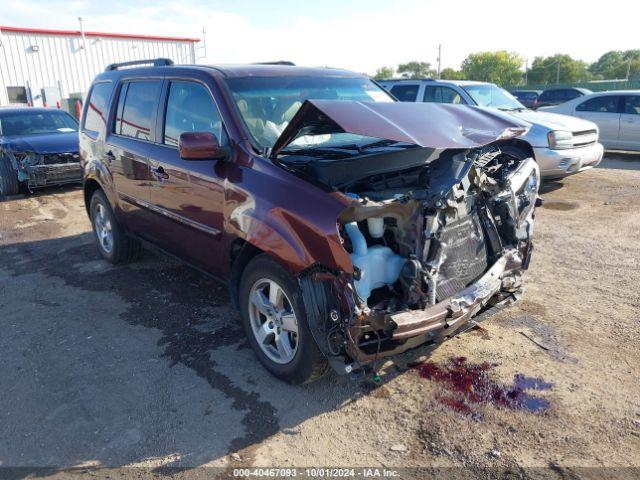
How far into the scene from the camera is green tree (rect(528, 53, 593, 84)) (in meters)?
68.2

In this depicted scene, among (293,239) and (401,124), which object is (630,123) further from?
Result: (293,239)

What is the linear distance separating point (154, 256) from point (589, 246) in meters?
5.11

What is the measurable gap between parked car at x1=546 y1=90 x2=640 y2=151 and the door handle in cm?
1125

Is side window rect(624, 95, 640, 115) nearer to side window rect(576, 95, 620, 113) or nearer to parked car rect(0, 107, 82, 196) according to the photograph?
side window rect(576, 95, 620, 113)

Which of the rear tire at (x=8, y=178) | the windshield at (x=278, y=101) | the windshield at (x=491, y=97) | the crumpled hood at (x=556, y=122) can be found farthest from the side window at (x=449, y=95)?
the rear tire at (x=8, y=178)

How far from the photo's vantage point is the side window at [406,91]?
33.7ft

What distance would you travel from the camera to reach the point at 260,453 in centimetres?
277

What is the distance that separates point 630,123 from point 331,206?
11589 mm

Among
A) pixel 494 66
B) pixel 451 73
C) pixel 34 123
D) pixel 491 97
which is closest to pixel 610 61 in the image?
pixel 494 66

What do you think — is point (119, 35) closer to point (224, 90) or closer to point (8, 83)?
point (8, 83)

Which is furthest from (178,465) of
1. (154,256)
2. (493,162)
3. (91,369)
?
(154,256)

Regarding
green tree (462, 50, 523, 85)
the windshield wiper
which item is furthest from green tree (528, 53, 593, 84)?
the windshield wiper

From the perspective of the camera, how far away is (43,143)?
31.5 feet

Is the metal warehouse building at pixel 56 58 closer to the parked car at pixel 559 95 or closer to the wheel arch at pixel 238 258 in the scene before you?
the parked car at pixel 559 95
